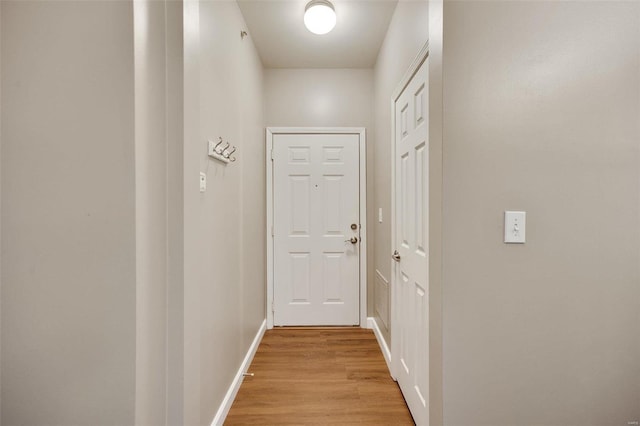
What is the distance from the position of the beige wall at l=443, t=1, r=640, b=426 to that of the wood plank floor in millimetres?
946

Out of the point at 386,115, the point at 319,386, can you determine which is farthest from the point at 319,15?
the point at 319,386

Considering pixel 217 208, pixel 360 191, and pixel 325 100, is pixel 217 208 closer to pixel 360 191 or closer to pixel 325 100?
pixel 360 191

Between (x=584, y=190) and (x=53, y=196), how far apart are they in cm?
180

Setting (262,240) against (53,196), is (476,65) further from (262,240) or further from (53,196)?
(262,240)

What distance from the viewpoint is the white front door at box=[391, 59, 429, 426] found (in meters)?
1.50

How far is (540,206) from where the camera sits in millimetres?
1002

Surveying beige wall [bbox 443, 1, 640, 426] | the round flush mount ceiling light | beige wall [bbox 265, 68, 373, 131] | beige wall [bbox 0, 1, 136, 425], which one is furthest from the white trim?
the round flush mount ceiling light

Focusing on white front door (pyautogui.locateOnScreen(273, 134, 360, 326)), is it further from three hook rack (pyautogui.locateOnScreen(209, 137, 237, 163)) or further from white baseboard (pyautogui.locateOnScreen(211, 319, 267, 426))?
three hook rack (pyautogui.locateOnScreen(209, 137, 237, 163))

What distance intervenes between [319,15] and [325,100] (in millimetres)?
992

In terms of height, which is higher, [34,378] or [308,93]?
[308,93]

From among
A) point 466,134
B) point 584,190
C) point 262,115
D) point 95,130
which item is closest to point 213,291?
point 95,130

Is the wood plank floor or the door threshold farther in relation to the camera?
the door threshold

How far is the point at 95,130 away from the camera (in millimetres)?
937

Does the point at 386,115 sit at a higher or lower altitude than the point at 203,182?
higher
